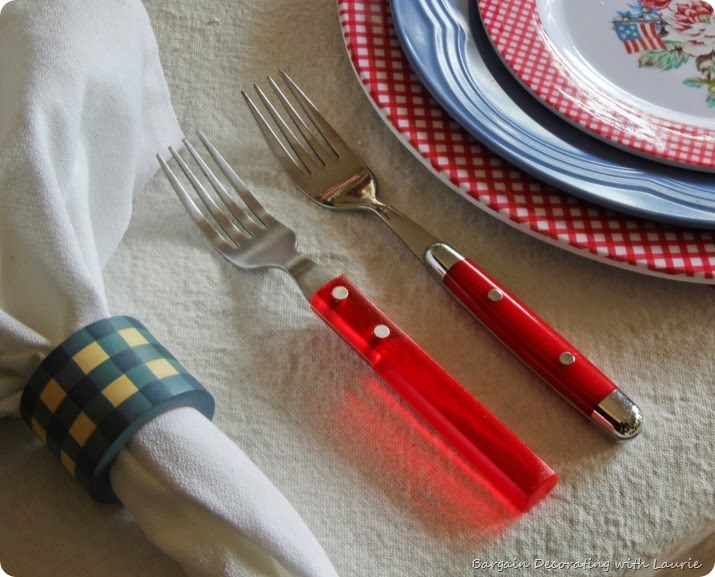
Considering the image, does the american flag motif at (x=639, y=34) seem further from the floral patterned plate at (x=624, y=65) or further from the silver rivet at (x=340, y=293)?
the silver rivet at (x=340, y=293)

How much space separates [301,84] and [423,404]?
0.29 meters

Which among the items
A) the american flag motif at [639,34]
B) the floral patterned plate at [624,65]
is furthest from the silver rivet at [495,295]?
→ the american flag motif at [639,34]

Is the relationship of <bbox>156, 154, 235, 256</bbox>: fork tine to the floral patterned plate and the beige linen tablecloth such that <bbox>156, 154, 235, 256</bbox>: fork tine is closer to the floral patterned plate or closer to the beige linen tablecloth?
the beige linen tablecloth

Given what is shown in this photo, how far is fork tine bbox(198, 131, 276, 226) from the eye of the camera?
1.90 ft

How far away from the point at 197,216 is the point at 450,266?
170 mm

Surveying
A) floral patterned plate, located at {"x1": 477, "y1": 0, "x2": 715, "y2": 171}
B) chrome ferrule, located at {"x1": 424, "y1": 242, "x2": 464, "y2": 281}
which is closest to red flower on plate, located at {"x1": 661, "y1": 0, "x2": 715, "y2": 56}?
floral patterned plate, located at {"x1": 477, "y1": 0, "x2": 715, "y2": 171}

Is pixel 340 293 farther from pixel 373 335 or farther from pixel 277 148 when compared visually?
pixel 277 148

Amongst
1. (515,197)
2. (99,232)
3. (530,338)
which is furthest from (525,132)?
(99,232)

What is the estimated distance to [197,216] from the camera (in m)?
0.58

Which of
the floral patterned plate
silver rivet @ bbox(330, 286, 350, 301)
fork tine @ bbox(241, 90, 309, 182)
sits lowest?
silver rivet @ bbox(330, 286, 350, 301)

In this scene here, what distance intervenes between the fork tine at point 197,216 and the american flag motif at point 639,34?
0.34m

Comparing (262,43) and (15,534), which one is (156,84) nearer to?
(262,43)

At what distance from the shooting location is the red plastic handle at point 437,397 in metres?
0.46

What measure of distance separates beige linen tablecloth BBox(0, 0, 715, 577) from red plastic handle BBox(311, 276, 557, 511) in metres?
0.02
